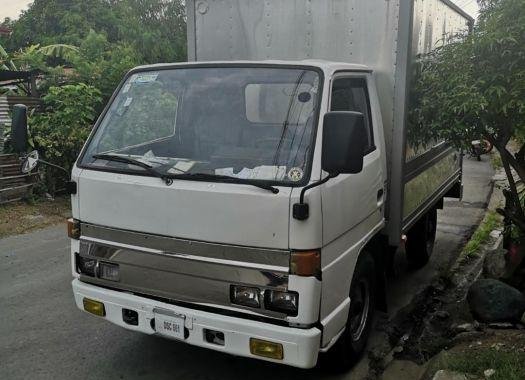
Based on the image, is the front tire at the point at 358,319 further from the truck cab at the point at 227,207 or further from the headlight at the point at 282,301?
the headlight at the point at 282,301

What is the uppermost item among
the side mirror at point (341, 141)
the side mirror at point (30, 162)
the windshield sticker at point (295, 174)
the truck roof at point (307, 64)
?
the truck roof at point (307, 64)

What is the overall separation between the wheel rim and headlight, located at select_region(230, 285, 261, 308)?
3.22 ft

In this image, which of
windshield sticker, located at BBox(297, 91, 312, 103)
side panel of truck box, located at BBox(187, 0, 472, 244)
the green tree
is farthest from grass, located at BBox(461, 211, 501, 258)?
windshield sticker, located at BBox(297, 91, 312, 103)

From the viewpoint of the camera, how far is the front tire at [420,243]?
19.4 ft

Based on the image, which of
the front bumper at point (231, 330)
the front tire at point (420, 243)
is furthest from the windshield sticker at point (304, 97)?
the front tire at point (420, 243)

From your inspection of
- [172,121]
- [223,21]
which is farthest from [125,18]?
[172,121]

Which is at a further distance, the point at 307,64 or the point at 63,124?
the point at 63,124

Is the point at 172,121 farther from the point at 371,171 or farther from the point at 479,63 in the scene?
the point at 479,63

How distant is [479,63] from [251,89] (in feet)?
6.31

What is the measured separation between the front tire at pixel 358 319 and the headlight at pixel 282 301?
754mm

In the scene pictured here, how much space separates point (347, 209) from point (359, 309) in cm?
93

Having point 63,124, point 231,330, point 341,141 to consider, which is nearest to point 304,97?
point 341,141

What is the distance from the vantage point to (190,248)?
3.03m

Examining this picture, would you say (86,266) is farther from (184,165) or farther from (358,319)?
(358,319)
